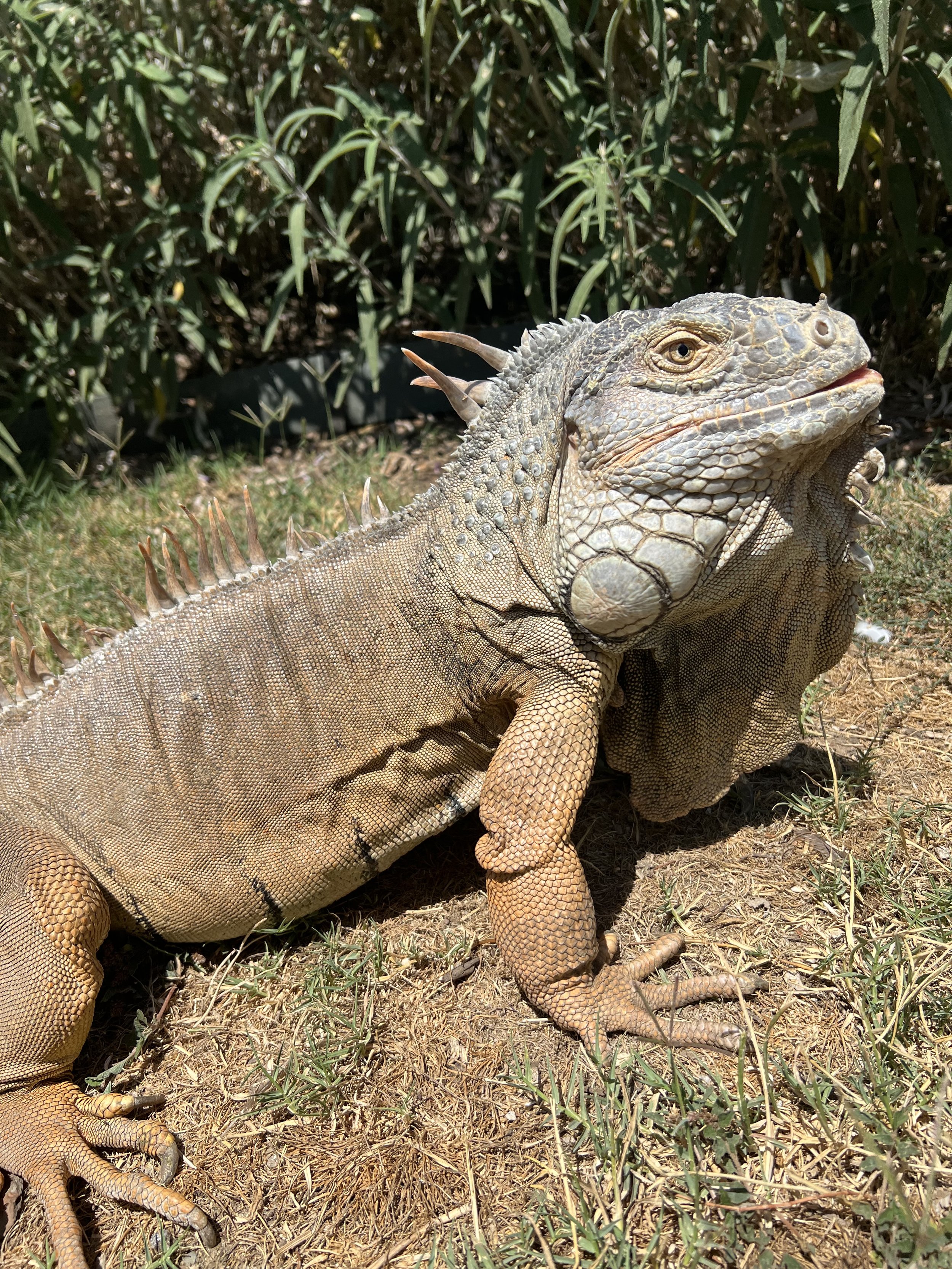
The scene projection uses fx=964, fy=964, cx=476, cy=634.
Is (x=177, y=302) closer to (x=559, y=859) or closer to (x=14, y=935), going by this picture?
(x=14, y=935)

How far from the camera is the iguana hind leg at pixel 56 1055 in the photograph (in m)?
2.66

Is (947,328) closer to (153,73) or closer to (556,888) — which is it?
(556,888)

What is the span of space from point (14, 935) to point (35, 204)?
494cm

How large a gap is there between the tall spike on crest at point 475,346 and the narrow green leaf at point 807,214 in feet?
7.52

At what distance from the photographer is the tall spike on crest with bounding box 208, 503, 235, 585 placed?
3.25m

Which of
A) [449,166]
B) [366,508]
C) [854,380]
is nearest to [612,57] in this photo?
[449,166]

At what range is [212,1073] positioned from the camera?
302cm

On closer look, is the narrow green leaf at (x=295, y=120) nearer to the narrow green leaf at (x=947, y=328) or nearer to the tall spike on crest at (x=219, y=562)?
the tall spike on crest at (x=219, y=562)

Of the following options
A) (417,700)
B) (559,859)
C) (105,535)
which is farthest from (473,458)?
(105,535)

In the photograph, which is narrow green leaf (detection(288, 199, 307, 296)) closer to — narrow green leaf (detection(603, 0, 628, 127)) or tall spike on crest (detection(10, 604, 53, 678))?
narrow green leaf (detection(603, 0, 628, 127))

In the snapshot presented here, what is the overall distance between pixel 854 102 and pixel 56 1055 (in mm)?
4329

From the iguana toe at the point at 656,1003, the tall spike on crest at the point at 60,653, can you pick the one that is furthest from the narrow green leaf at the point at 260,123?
the iguana toe at the point at 656,1003

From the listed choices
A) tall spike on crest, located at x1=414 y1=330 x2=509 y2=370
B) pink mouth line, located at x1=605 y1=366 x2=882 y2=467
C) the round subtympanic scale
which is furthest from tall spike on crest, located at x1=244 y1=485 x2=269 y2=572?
pink mouth line, located at x1=605 y1=366 x2=882 y2=467

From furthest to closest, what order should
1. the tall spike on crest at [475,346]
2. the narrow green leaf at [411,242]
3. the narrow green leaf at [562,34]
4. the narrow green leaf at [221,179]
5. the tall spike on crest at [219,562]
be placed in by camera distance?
the narrow green leaf at [411,242]
the narrow green leaf at [221,179]
the narrow green leaf at [562,34]
the tall spike on crest at [219,562]
the tall spike on crest at [475,346]
